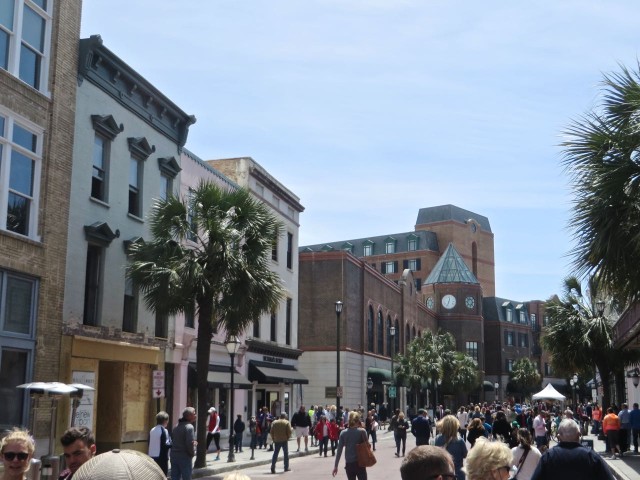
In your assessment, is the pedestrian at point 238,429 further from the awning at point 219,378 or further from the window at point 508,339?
the window at point 508,339

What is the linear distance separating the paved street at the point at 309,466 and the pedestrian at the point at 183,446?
6.55m

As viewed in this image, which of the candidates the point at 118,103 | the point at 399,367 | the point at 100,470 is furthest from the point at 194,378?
the point at 399,367

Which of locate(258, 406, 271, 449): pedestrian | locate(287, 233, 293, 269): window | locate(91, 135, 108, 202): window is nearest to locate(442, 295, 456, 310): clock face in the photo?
locate(287, 233, 293, 269): window

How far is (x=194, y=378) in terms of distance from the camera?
3038cm

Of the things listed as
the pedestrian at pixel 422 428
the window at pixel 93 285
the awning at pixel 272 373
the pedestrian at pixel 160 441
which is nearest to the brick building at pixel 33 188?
the window at pixel 93 285

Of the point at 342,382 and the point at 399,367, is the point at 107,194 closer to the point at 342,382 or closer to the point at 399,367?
the point at 342,382

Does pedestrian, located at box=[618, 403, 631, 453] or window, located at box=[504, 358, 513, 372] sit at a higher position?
window, located at box=[504, 358, 513, 372]

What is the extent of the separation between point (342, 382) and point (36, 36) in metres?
34.9

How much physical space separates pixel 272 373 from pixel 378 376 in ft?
66.6

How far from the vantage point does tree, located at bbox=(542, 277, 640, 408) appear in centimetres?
3052

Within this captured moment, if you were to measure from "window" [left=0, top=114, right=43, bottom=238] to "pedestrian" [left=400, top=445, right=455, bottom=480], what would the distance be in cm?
1726

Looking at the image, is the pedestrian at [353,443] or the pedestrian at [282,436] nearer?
the pedestrian at [353,443]

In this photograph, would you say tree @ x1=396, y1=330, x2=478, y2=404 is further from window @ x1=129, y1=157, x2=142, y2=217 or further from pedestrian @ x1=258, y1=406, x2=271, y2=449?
window @ x1=129, y1=157, x2=142, y2=217

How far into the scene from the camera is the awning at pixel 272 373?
3766cm
